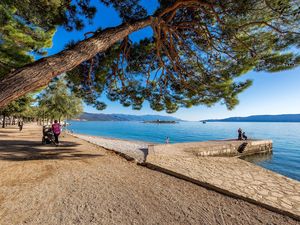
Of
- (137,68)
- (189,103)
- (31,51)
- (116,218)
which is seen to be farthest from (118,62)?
(116,218)

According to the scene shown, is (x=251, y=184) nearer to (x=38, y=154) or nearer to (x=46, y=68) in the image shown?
(x=46, y=68)

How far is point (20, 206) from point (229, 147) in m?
15.7

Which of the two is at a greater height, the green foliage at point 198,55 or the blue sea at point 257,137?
the green foliage at point 198,55

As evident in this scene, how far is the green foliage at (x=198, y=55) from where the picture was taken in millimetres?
4555

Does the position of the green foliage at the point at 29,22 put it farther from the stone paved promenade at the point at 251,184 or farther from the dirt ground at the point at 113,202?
the stone paved promenade at the point at 251,184

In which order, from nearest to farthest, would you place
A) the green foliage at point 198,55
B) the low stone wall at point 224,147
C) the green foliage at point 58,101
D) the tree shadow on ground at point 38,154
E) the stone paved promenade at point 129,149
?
the green foliage at point 198,55 < the tree shadow on ground at point 38,154 < the stone paved promenade at point 129,149 < the low stone wall at point 224,147 < the green foliage at point 58,101

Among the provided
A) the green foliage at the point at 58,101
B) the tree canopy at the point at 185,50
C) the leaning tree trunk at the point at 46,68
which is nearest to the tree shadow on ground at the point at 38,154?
the tree canopy at the point at 185,50

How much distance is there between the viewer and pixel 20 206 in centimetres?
272

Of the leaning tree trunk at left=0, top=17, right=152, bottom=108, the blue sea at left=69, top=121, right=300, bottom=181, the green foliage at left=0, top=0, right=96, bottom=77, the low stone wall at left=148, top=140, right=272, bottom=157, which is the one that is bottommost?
the blue sea at left=69, top=121, right=300, bottom=181

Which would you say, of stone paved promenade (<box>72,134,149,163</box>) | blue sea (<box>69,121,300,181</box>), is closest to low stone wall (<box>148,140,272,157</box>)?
blue sea (<box>69,121,300,181</box>)

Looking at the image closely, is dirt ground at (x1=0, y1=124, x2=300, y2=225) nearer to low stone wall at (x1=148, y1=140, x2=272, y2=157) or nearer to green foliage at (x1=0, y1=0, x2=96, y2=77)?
green foliage at (x1=0, y1=0, x2=96, y2=77)

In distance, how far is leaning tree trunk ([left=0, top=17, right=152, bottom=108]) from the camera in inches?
78.1

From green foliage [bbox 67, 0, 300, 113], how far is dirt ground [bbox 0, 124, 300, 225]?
12.7 feet

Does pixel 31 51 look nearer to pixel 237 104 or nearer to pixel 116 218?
pixel 116 218
